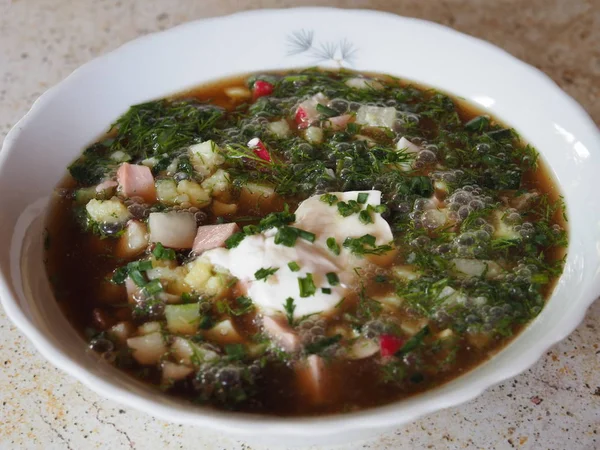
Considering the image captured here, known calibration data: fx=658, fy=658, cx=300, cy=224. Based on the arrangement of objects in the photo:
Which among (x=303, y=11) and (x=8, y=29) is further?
(x=8, y=29)

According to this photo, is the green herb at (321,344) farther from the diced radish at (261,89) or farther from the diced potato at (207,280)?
the diced radish at (261,89)

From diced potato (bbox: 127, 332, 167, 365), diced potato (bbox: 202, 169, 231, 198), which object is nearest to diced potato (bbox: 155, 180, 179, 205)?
diced potato (bbox: 202, 169, 231, 198)

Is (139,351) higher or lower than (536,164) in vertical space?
lower

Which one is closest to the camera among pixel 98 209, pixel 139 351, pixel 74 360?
pixel 74 360

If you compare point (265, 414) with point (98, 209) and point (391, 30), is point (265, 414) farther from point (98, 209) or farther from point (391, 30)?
point (391, 30)

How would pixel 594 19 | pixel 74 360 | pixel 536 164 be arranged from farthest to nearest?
1. pixel 594 19
2. pixel 536 164
3. pixel 74 360

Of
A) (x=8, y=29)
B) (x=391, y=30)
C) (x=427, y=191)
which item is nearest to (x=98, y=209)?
(x=427, y=191)

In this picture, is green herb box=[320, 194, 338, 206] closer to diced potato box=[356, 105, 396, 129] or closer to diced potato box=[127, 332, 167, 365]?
diced potato box=[356, 105, 396, 129]
